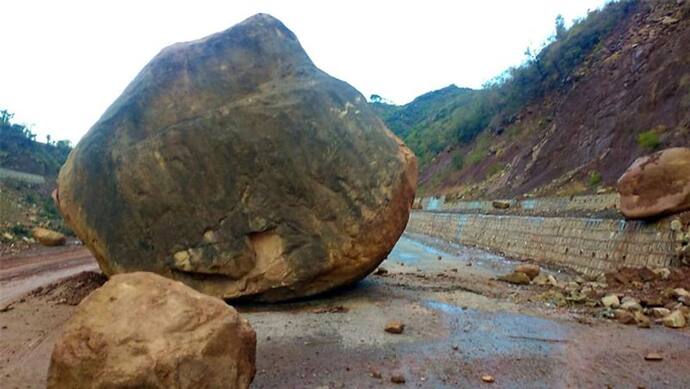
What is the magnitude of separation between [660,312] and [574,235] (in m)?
6.07

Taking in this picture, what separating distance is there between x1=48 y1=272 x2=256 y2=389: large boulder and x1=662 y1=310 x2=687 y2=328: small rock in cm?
577

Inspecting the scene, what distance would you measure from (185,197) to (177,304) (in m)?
4.61

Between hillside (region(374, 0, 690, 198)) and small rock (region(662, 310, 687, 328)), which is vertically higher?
hillside (region(374, 0, 690, 198))

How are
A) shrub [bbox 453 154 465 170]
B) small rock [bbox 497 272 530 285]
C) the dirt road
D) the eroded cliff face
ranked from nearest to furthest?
1. small rock [bbox 497 272 530 285]
2. the dirt road
3. the eroded cliff face
4. shrub [bbox 453 154 465 170]

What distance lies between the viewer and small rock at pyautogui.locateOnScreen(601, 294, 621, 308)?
874cm

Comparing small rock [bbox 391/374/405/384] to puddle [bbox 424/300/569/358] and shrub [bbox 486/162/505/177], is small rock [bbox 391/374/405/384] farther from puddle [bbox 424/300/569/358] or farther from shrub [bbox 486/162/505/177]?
shrub [bbox 486/162/505/177]

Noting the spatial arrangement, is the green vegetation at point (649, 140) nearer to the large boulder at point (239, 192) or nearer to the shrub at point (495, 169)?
the large boulder at point (239, 192)

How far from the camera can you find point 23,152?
42406mm

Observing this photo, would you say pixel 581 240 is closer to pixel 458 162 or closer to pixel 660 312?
pixel 660 312

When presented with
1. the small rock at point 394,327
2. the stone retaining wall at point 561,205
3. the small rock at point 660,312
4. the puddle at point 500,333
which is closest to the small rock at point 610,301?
the small rock at point 660,312

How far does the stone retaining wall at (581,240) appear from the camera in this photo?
10.6 m

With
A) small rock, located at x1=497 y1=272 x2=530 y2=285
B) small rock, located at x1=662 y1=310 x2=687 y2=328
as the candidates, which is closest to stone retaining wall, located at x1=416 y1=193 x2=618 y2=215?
small rock, located at x1=497 y1=272 x2=530 y2=285

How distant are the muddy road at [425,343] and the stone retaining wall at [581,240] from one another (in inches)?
95.1

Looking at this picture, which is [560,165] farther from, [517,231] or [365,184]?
[365,184]
